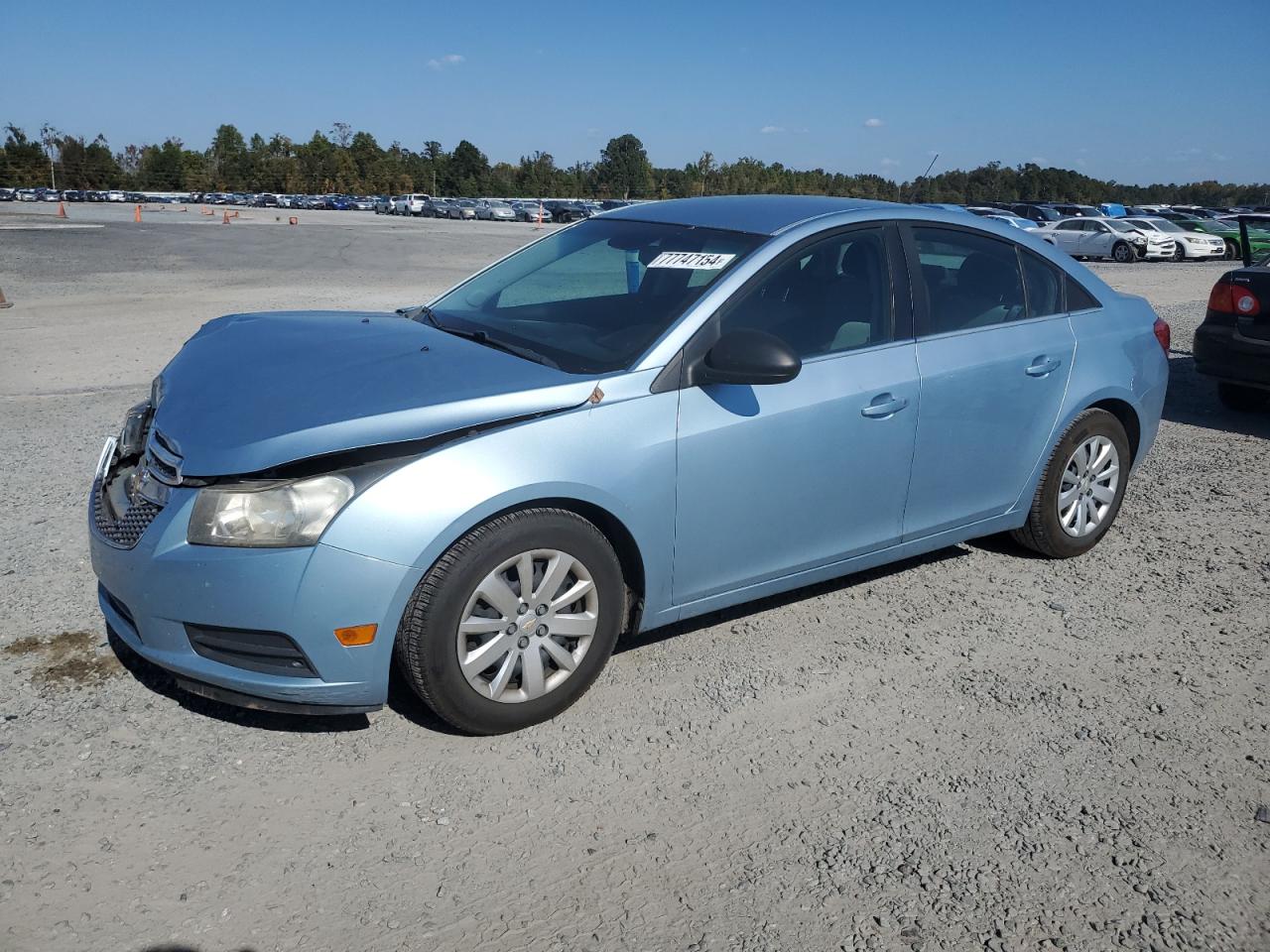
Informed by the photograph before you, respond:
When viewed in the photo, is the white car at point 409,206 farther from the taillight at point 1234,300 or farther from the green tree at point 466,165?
the taillight at point 1234,300

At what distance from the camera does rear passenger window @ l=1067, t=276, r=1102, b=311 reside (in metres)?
4.96

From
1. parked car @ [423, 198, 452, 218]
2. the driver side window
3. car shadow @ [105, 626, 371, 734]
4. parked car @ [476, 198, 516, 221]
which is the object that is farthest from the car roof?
parked car @ [423, 198, 452, 218]

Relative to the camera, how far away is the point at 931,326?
171 inches

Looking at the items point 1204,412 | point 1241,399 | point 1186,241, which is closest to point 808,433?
point 1204,412

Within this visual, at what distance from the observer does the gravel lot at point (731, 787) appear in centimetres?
263

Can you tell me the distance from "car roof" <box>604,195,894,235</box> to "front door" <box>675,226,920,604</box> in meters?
0.17

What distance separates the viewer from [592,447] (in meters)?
3.38

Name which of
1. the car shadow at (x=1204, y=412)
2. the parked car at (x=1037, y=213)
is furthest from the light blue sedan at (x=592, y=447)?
the parked car at (x=1037, y=213)

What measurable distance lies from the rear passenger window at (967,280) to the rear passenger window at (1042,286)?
6cm

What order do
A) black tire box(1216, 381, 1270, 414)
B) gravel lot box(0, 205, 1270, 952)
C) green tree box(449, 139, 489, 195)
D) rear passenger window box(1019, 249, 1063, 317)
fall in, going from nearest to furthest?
gravel lot box(0, 205, 1270, 952), rear passenger window box(1019, 249, 1063, 317), black tire box(1216, 381, 1270, 414), green tree box(449, 139, 489, 195)

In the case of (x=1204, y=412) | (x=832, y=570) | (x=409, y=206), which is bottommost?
(x=409, y=206)

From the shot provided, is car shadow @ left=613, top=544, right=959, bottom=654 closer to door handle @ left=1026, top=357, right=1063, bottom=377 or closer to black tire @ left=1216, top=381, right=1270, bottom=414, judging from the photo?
door handle @ left=1026, top=357, right=1063, bottom=377

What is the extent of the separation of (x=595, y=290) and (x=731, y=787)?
2.22 meters

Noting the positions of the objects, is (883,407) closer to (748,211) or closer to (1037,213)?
(748,211)
